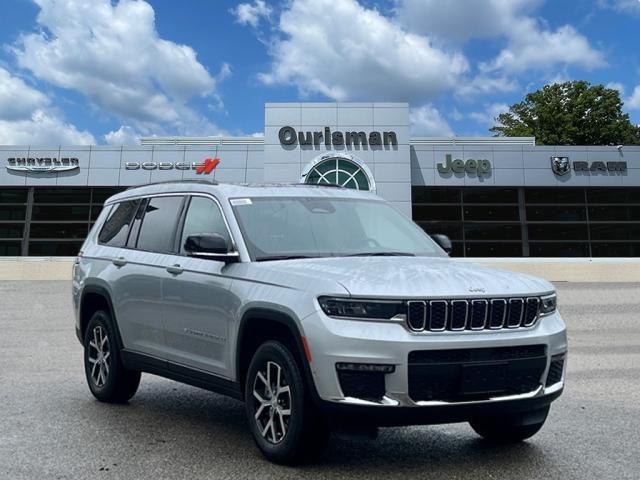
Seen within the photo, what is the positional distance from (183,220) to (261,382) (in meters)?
1.86

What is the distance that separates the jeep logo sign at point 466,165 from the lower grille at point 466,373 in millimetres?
33749

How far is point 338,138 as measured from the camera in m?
35.2

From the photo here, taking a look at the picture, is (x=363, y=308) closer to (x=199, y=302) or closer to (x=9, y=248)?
(x=199, y=302)

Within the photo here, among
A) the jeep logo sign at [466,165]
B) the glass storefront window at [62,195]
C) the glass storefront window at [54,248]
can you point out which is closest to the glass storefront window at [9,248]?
the glass storefront window at [54,248]

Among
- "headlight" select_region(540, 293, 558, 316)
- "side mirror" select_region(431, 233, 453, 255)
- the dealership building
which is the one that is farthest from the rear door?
the dealership building

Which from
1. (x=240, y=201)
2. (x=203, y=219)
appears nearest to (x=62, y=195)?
(x=203, y=219)

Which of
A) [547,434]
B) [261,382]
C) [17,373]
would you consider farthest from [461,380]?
[17,373]

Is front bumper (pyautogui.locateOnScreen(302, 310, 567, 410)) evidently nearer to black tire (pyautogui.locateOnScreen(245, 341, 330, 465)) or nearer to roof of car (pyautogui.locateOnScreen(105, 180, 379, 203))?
black tire (pyautogui.locateOnScreen(245, 341, 330, 465))

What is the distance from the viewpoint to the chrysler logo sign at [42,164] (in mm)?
38125

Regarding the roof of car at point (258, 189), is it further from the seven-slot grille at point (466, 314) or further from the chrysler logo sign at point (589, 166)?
the chrysler logo sign at point (589, 166)

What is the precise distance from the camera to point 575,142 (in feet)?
179

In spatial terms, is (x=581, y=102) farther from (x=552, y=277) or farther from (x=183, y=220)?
(x=183, y=220)

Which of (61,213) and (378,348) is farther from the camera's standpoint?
(61,213)

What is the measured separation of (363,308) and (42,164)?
38.1 metres
